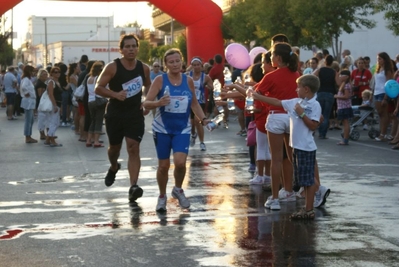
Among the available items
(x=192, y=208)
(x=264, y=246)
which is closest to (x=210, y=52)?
(x=192, y=208)

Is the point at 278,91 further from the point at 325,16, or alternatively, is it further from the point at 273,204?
the point at 325,16

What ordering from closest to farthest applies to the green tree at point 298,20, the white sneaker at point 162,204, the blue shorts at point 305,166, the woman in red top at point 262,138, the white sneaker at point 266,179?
the blue shorts at point 305,166, the white sneaker at point 162,204, the woman in red top at point 262,138, the white sneaker at point 266,179, the green tree at point 298,20

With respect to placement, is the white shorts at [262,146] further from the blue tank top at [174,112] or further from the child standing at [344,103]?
the child standing at [344,103]

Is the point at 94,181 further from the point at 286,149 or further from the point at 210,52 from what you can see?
the point at 210,52

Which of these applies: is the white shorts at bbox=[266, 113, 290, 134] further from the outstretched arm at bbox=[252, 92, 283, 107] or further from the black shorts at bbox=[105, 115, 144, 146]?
the black shorts at bbox=[105, 115, 144, 146]

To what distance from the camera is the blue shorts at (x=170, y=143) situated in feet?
31.8

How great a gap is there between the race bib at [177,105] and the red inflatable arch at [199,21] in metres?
22.4

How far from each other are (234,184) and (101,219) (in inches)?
127

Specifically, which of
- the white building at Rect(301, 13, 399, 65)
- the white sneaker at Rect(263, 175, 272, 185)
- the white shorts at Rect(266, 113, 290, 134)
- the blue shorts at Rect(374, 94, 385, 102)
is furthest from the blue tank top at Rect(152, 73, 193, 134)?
the white building at Rect(301, 13, 399, 65)

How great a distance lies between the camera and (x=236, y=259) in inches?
277

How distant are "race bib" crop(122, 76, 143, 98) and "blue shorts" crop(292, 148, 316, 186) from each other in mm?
2365

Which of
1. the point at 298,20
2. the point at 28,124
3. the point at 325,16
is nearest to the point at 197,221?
the point at 28,124

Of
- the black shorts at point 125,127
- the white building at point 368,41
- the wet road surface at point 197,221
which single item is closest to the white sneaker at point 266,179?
the wet road surface at point 197,221

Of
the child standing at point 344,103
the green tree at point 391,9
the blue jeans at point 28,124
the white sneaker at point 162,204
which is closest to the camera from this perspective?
the white sneaker at point 162,204
